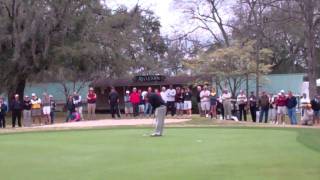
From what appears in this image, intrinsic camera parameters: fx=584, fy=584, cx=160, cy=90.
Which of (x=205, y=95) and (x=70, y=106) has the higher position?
(x=205, y=95)

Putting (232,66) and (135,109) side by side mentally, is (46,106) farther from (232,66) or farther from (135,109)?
(232,66)

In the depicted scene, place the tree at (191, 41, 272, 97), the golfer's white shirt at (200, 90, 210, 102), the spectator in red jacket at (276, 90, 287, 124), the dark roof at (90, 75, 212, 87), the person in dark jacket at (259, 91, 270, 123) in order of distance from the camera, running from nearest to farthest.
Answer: the spectator in red jacket at (276, 90, 287, 124) → the person in dark jacket at (259, 91, 270, 123) → the golfer's white shirt at (200, 90, 210, 102) → the dark roof at (90, 75, 212, 87) → the tree at (191, 41, 272, 97)

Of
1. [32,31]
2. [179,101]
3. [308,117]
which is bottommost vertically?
[308,117]

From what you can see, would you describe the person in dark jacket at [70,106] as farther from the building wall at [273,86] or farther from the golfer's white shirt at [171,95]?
the building wall at [273,86]

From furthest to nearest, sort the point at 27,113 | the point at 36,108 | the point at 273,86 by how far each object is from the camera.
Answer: the point at 273,86, the point at 36,108, the point at 27,113

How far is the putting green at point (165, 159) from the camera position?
36.4 feet

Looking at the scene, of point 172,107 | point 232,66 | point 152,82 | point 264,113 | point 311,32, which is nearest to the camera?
point 264,113

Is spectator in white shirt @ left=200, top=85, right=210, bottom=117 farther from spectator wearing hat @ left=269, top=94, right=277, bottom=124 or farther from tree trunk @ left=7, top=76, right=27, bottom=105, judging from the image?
tree trunk @ left=7, top=76, right=27, bottom=105

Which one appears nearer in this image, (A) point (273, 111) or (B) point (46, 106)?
(A) point (273, 111)

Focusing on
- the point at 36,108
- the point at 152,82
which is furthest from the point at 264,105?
the point at 152,82

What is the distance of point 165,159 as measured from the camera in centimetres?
1327

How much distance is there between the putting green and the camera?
11.1 meters

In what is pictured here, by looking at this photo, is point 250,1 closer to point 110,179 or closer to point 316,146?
point 316,146

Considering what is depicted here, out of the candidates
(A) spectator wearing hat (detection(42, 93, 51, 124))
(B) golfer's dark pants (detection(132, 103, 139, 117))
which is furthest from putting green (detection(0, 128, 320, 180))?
(B) golfer's dark pants (detection(132, 103, 139, 117))
